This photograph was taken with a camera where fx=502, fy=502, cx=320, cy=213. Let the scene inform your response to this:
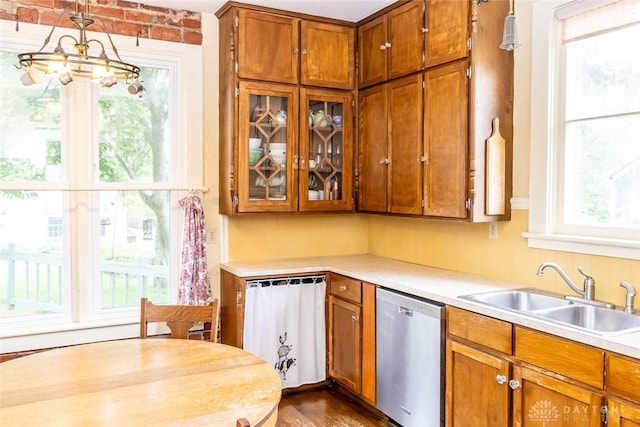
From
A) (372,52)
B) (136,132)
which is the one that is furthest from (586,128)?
(136,132)

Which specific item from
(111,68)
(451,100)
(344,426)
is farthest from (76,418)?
(451,100)

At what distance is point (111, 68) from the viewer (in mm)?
1854

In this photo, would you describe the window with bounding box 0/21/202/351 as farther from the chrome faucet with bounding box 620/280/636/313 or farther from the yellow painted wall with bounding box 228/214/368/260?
the chrome faucet with bounding box 620/280/636/313

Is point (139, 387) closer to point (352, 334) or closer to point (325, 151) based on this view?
point (352, 334)

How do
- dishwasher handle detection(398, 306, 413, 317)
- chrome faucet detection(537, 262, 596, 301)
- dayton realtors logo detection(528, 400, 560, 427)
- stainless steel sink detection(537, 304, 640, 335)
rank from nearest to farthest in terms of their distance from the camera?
dayton realtors logo detection(528, 400, 560, 427) < stainless steel sink detection(537, 304, 640, 335) < chrome faucet detection(537, 262, 596, 301) < dishwasher handle detection(398, 306, 413, 317)

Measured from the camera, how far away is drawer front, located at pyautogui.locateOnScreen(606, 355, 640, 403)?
1.67 meters

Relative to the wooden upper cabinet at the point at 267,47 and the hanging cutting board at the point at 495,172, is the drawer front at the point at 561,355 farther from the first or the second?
the wooden upper cabinet at the point at 267,47

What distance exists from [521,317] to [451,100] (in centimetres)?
136

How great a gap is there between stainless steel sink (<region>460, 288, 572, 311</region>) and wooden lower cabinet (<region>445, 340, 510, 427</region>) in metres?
0.28

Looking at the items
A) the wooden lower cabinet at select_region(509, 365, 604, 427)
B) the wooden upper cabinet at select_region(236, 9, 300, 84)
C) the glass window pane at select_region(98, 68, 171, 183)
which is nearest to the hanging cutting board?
the wooden lower cabinet at select_region(509, 365, 604, 427)

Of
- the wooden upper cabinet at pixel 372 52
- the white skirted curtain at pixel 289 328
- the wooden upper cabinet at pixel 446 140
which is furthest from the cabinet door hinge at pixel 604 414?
the wooden upper cabinet at pixel 372 52

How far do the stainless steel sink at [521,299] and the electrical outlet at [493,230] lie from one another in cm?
44

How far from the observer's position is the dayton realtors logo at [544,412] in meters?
1.96

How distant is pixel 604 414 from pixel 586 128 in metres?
1.44
